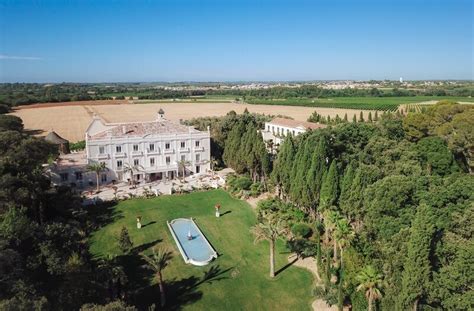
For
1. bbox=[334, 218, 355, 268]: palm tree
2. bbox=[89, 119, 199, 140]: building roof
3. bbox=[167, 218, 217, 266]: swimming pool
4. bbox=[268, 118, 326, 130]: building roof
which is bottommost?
bbox=[167, 218, 217, 266]: swimming pool

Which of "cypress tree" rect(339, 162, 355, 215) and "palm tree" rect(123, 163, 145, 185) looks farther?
"palm tree" rect(123, 163, 145, 185)

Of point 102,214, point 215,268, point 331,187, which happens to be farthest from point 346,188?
point 102,214

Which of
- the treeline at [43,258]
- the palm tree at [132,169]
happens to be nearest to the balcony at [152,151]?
the palm tree at [132,169]

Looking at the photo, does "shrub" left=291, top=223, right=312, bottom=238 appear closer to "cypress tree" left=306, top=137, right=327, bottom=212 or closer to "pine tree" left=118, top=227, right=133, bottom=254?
"cypress tree" left=306, top=137, right=327, bottom=212

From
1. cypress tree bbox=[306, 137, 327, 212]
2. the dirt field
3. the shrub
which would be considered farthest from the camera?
the dirt field

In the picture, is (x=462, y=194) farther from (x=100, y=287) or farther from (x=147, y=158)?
(x=147, y=158)

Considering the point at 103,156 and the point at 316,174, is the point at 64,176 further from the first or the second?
the point at 316,174

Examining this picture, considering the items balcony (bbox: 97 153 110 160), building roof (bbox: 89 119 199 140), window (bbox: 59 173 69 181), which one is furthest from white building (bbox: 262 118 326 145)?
window (bbox: 59 173 69 181)
